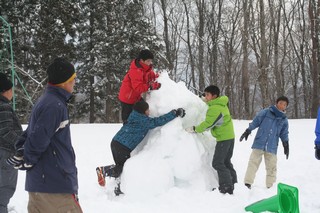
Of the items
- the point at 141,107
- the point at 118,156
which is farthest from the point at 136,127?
the point at 118,156

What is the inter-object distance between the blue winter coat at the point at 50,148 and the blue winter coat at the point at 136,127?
8.19 feet

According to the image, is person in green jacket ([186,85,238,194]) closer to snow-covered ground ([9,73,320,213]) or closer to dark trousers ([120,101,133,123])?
snow-covered ground ([9,73,320,213])

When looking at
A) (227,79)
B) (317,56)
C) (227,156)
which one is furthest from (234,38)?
(227,156)

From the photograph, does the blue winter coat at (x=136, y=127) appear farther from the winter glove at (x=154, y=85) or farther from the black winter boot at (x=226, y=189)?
the black winter boot at (x=226, y=189)

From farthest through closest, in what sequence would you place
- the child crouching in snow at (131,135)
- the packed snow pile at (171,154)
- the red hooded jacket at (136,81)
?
the red hooded jacket at (136,81)
the child crouching in snow at (131,135)
the packed snow pile at (171,154)

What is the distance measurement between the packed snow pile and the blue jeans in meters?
1.86

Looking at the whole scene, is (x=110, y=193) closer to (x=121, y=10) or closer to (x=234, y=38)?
(x=121, y=10)

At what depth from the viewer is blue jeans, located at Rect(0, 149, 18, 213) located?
3.55m

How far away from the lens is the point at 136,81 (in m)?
5.57

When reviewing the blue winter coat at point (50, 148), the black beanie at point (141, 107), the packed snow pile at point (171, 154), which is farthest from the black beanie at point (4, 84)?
the packed snow pile at point (171, 154)

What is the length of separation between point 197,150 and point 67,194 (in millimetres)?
3032

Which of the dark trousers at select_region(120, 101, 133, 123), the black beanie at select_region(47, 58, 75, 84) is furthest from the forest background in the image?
the black beanie at select_region(47, 58, 75, 84)

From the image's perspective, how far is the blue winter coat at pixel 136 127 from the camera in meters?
5.24

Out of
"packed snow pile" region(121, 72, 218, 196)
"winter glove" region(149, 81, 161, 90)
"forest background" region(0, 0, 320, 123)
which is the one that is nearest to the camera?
"packed snow pile" region(121, 72, 218, 196)
